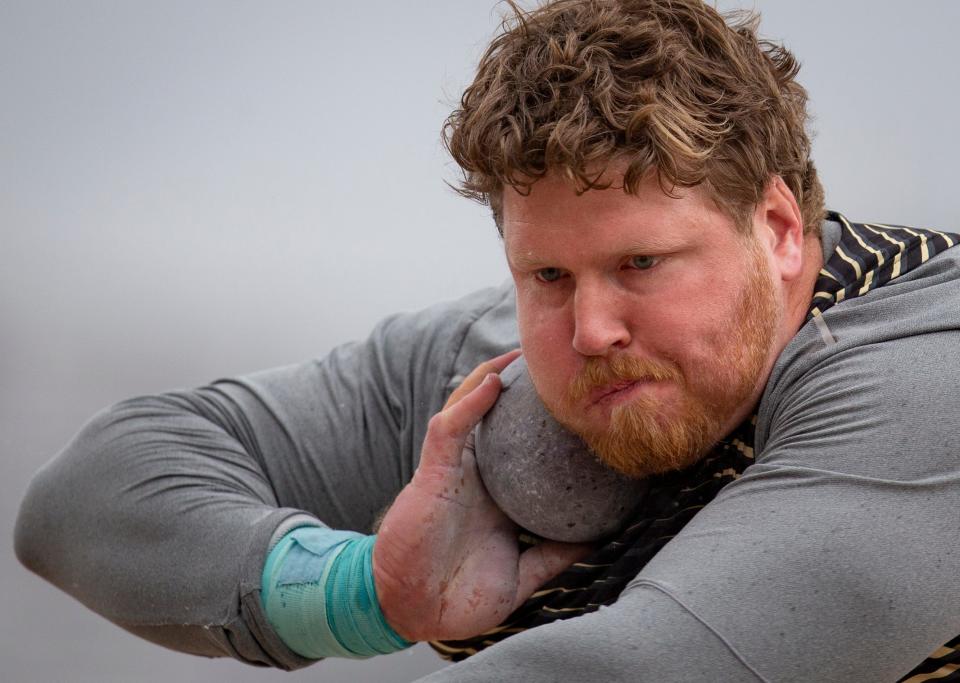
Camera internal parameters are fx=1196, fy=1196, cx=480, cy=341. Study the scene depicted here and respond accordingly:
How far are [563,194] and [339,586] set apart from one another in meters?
0.52

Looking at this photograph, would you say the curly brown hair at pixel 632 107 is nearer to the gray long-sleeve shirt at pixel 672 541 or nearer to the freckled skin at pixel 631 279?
the freckled skin at pixel 631 279

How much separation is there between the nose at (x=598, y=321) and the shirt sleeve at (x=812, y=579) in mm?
186

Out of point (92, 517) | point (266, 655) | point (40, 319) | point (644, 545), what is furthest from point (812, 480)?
point (40, 319)

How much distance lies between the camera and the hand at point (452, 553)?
127 centimetres

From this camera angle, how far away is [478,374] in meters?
1.37

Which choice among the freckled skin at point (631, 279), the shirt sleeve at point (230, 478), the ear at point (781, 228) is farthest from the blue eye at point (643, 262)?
the shirt sleeve at point (230, 478)

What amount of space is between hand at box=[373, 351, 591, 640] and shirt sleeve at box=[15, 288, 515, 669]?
0.19m

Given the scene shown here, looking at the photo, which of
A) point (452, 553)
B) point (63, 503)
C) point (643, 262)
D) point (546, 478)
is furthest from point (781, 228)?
point (63, 503)

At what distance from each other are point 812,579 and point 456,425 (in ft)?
1.49

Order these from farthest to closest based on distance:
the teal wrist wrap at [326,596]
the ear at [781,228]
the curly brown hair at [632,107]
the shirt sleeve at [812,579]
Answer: the teal wrist wrap at [326,596] → the ear at [781,228] → the curly brown hair at [632,107] → the shirt sleeve at [812,579]

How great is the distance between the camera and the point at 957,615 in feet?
3.26

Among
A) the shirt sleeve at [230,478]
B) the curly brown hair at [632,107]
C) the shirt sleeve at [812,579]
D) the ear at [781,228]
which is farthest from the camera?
Answer: the shirt sleeve at [230,478]

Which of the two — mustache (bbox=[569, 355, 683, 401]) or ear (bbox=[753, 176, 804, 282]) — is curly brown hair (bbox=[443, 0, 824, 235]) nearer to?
ear (bbox=[753, 176, 804, 282])

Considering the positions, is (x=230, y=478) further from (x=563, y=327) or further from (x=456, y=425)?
(x=563, y=327)
